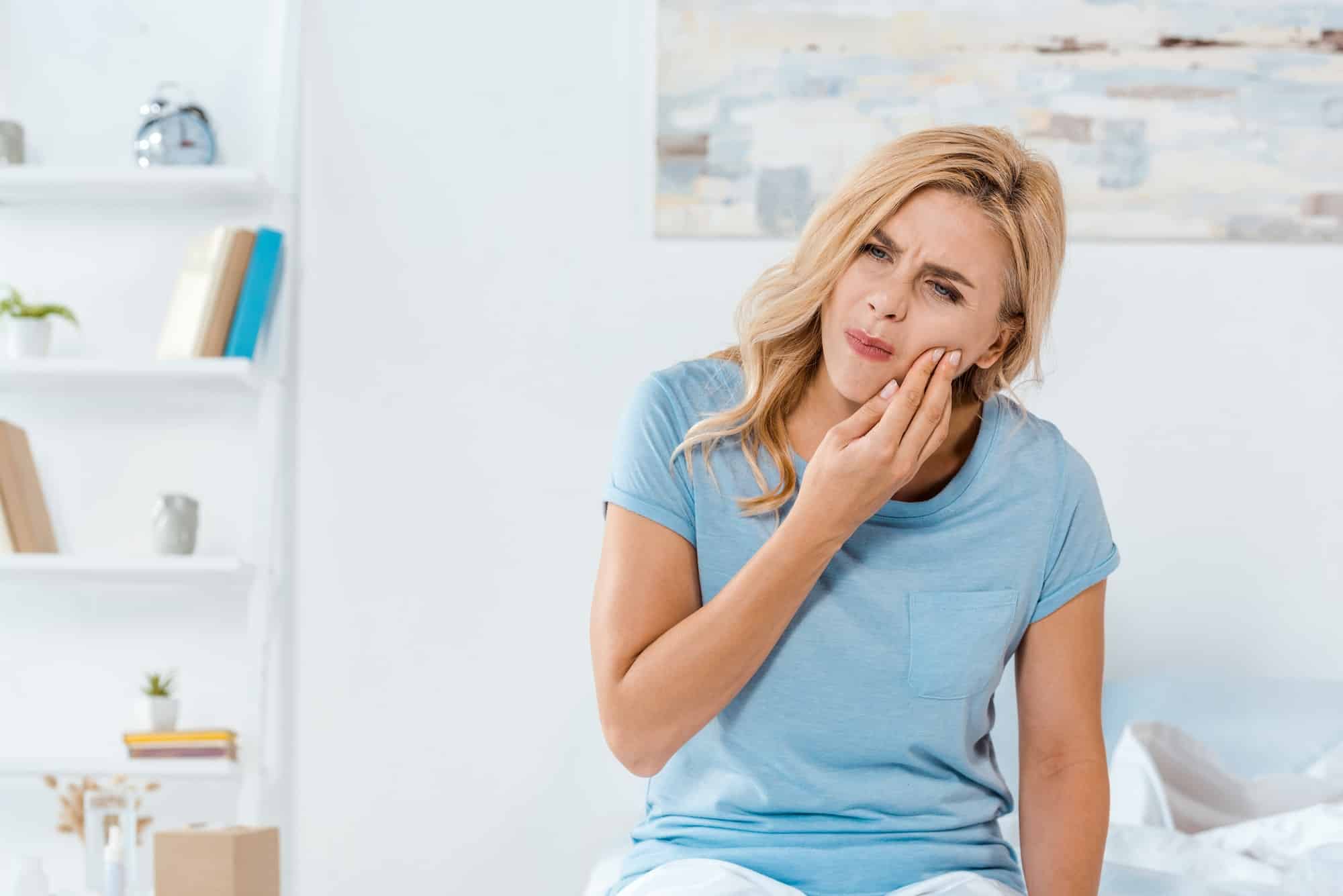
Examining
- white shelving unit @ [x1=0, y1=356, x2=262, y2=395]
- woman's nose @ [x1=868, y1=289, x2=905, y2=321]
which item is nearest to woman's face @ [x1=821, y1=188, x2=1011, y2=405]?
woman's nose @ [x1=868, y1=289, x2=905, y2=321]

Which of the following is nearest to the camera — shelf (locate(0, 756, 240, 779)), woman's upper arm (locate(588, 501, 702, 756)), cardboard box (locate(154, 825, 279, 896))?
woman's upper arm (locate(588, 501, 702, 756))

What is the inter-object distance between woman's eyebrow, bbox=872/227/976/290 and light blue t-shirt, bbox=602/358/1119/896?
7.4 inches

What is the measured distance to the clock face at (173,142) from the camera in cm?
228

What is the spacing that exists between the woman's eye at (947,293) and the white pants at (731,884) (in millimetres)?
512

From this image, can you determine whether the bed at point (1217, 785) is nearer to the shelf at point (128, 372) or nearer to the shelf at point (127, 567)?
the shelf at point (127, 567)

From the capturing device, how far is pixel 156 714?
2.21 m

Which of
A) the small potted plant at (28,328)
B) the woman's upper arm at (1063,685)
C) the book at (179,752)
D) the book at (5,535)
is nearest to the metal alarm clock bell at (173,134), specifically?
the small potted plant at (28,328)

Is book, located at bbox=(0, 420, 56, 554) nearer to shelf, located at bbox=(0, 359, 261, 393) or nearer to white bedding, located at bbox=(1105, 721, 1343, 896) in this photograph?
shelf, located at bbox=(0, 359, 261, 393)

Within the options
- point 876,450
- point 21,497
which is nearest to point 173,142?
point 21,497

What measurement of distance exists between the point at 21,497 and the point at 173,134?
693 millimetres

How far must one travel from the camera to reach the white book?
7.26 feet

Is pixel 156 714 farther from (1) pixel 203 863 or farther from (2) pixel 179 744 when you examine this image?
(1) pixel 203 863

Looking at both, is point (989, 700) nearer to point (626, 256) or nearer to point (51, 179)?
point (626, 256)

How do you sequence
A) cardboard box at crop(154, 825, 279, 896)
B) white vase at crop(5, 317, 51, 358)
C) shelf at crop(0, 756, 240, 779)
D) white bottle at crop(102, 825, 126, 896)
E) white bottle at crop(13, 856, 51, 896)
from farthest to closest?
white vase at crop(5, 317, 51, 358) < shelf at crop(0, 756, 240, 779) < white bottle at crop(13, 856, 51, 896) < white bottle at crop(102, 825, 126, 896) < cardboard box at crop(154, 825, 279, 896)
